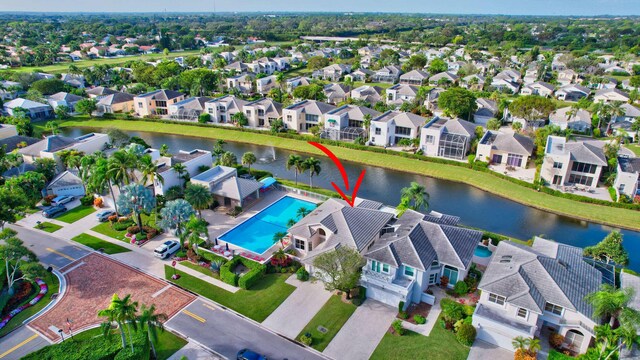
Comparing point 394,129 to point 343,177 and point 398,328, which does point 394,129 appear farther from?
point 398,328

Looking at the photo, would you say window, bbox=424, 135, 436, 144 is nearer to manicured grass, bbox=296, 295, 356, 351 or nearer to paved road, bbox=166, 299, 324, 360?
manicured grass, bbox=296, 295, 356, 351

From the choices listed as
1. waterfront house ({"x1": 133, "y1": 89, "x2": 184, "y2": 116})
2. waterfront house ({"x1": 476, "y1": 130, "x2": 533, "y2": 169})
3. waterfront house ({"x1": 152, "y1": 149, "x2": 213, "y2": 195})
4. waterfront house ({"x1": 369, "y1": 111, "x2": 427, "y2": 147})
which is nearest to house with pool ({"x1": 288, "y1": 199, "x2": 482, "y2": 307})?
waterfront house ({"x1": 152, "y1": 149, "x2": 213, "y2": 195})

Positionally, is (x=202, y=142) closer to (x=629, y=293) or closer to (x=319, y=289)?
(x=319, y=289)

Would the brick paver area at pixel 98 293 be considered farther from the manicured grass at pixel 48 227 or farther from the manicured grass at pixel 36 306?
the manicured grass at pixel 48 227

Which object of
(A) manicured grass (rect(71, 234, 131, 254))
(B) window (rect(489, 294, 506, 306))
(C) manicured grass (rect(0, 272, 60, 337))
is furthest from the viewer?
(A) manicured grass (rect(71, 234, 131, 254))

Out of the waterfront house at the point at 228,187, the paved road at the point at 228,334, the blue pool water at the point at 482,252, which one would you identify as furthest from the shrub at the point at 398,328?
the waterfront house at the point at 228,187

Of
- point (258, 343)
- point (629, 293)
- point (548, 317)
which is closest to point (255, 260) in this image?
point (258, 343)
